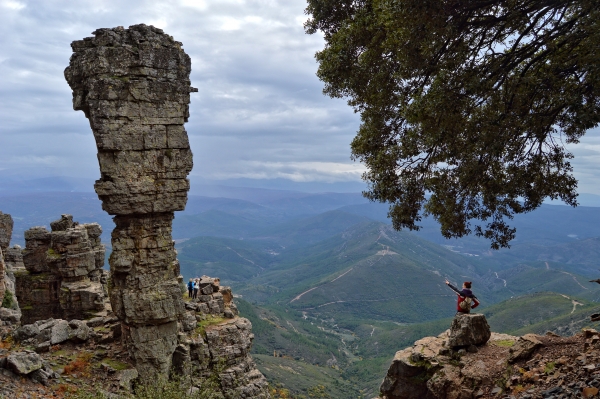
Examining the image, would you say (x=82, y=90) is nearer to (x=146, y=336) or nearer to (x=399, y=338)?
(x=146, y=336)

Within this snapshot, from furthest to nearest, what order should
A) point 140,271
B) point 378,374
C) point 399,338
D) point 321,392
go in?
Result: point 399,338 < point 378,374 < point 321,392 < point 140,271

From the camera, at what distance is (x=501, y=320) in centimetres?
10562

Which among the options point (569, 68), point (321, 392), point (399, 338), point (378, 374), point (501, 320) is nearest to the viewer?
point (569, 68)

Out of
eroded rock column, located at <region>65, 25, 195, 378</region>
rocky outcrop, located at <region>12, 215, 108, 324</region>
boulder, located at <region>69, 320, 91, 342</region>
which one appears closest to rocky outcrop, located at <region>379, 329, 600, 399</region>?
eroded rock column, located at <region>65, 25, 195, 378</region>

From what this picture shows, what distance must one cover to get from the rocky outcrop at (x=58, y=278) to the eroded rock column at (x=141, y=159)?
8.37m

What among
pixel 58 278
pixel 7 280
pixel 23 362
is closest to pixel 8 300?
pixel 7 280

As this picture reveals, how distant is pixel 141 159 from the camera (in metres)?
18.5

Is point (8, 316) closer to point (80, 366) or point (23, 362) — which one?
point (80, 366)

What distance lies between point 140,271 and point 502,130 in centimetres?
1611

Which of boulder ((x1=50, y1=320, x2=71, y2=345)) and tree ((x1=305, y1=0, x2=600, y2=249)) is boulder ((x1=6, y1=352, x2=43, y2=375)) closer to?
boulder ((x1=50, y1=320, x2=71, y2=345))

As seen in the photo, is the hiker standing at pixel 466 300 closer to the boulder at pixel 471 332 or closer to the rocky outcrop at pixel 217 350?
the boulder at pixel 471 332

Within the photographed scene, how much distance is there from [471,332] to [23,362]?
55.9 feet

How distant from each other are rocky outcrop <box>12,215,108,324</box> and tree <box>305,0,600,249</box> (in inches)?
816

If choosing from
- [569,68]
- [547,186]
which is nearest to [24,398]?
[547,186]
